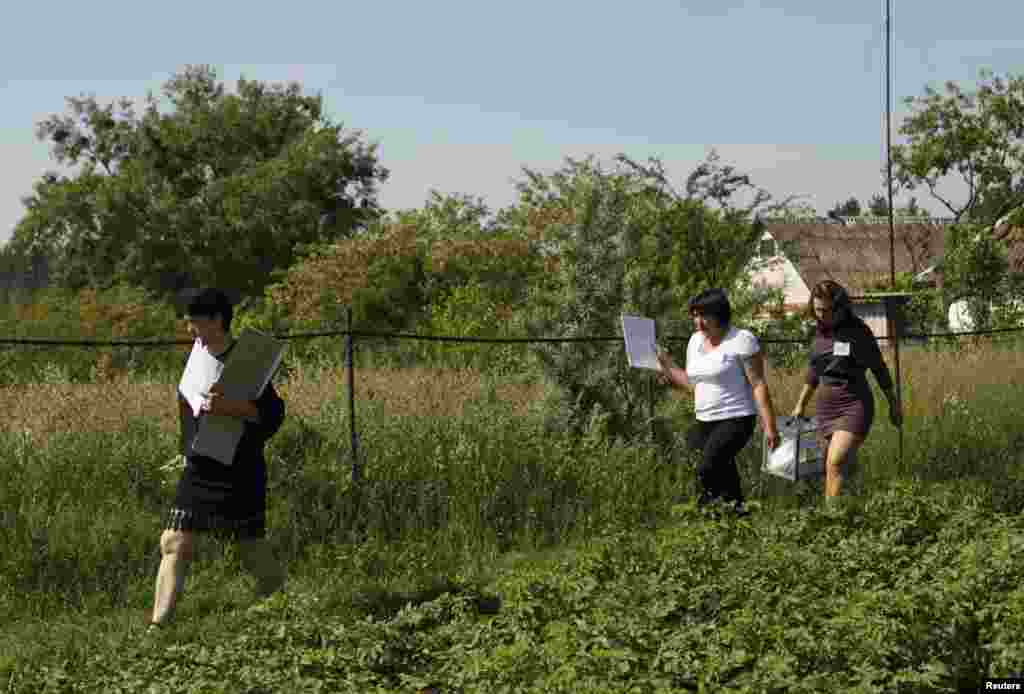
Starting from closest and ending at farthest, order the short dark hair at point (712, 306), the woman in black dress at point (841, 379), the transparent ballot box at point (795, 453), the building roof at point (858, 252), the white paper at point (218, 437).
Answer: the white paper at point (218, 437), the short dark hair at point (712, 306), the transparent ballot box at point (795, 453), the woman in black dress at point (841, 379), the building roof at point (858, 252)

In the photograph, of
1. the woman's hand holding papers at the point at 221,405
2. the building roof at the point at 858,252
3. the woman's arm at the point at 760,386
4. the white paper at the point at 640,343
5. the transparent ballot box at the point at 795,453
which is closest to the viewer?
the woman's hand holding papers at the point at 221,405

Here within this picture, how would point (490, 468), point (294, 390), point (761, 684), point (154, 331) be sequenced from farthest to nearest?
point (154, 331), point (294, 390), point (490, 468), point (761, 684)

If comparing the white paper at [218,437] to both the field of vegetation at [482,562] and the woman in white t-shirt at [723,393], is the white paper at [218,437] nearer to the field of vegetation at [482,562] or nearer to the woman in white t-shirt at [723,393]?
the field of vegetation at [482,562]

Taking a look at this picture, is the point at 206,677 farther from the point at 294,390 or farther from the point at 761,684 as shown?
the point at 294,390

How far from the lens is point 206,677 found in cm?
534

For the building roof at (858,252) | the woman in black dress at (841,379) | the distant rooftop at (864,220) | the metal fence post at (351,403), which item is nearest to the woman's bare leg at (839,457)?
the woman in black dress at (841,379)

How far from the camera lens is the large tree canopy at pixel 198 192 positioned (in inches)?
2069

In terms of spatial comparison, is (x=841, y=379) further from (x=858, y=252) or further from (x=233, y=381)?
(x=858, y=252)

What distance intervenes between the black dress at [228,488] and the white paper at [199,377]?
0.17 ft

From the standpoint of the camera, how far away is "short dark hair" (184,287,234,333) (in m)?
6.70

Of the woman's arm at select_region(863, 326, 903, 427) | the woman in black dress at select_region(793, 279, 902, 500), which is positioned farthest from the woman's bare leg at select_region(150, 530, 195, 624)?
the woman's arm at select_region(863, 326, 903, 427)

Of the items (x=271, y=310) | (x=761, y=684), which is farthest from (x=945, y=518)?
(x=271, y=310)

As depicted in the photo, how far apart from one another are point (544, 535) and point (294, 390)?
2558 mm

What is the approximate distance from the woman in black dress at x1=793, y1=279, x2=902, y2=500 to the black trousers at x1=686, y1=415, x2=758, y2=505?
2.84ft
